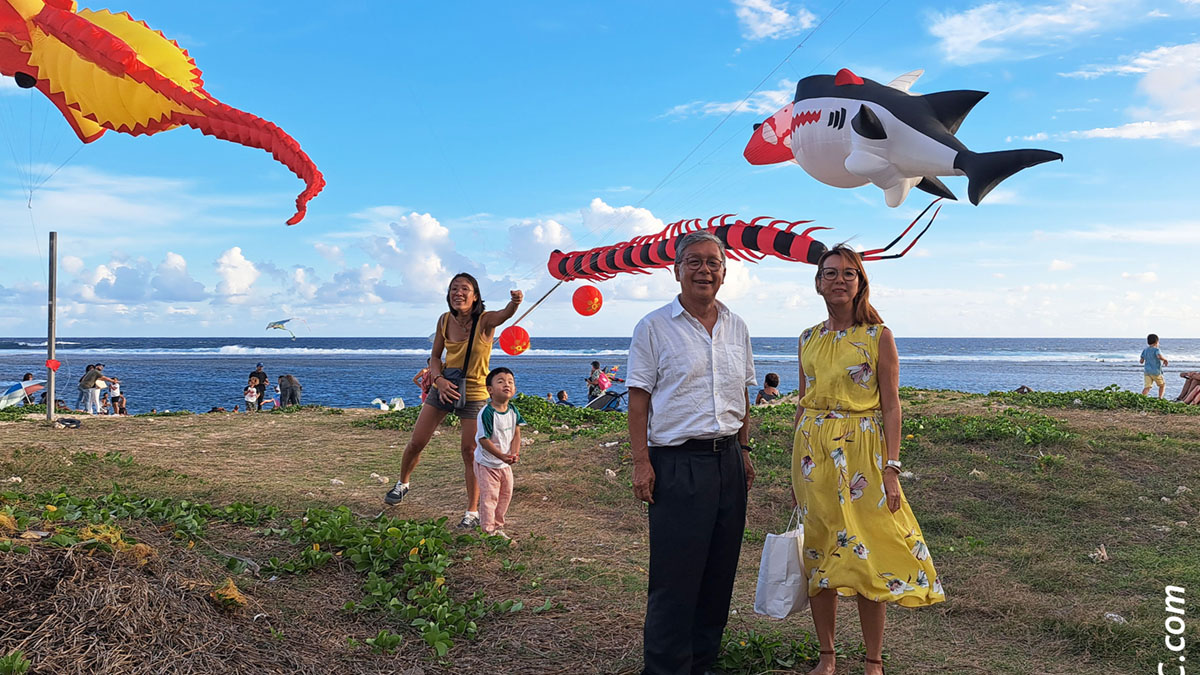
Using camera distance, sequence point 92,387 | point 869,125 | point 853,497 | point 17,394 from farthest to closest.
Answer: point 92,387 < point 17,394 < point 869,125 < point 853,497

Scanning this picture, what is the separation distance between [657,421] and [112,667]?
2.60 m

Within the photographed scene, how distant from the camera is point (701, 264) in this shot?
11.7ft

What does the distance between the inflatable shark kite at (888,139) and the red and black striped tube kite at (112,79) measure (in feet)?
14.3

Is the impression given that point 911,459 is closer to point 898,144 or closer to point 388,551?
point 898,144

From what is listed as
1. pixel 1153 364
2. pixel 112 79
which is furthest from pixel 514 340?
pixel 1153 364

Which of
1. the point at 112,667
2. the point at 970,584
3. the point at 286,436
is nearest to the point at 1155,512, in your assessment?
the point at 970,584

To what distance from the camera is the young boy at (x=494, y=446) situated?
5.95m

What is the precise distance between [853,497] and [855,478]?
3.6 inches

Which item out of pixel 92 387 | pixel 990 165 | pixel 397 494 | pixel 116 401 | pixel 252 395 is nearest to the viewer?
pixel 990 165

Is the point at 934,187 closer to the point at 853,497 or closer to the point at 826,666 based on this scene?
the point at 853,497

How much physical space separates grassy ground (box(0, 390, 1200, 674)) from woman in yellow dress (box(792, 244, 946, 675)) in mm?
579

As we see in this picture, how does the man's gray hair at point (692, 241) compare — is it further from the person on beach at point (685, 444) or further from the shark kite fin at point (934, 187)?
the shark kite fin at point (934, 187)

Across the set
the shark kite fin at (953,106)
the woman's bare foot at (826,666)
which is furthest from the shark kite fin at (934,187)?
the woman's bare foot at (826,666)

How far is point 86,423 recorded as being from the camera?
1274cm
